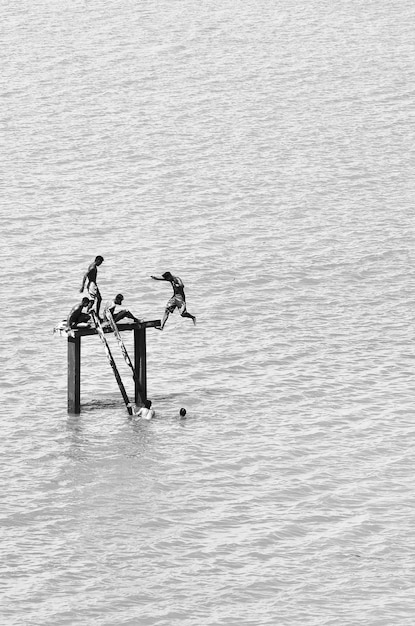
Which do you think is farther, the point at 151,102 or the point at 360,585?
the point at 151,102

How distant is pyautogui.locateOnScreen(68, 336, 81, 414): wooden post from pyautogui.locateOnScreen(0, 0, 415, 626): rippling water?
14.5 inches

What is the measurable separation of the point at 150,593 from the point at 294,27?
64.9m

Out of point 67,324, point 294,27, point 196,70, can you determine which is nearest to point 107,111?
point 196,70

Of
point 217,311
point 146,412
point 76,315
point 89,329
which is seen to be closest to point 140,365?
point 146,412

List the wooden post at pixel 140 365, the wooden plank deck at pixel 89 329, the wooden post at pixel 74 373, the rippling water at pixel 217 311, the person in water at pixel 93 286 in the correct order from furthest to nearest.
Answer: the wooden post at pixel 140 365 → the person in water at pixel 93 286 → the wooden post at pixel 74 373 → the wooden plank deck at pixel 89 329 → the rippling water at pixel 217 311

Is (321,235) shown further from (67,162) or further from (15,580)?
(15,580)

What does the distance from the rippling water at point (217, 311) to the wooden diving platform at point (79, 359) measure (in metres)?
0.47

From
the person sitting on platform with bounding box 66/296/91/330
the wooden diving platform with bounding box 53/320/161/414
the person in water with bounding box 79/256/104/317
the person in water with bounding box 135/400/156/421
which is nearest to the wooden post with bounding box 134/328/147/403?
the wooden diving platform with bounding box 53/320/161/414

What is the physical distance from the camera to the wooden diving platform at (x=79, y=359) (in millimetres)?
34656

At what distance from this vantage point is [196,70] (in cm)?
7962

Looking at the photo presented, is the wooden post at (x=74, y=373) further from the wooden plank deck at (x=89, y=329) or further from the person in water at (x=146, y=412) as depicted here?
the person in water at (x=146, y=412)

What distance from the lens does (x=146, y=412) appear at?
34875 mm

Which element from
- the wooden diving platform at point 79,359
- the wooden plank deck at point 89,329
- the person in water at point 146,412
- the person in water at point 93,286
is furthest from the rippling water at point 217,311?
the person in water at point 93,286

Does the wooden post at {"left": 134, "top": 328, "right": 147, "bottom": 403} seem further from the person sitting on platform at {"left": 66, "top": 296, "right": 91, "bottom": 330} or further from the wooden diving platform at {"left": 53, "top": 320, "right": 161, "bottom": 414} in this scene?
the person sitting on platform at {"left": 66, "top": 296, "right": 91, "bottom": 330}
